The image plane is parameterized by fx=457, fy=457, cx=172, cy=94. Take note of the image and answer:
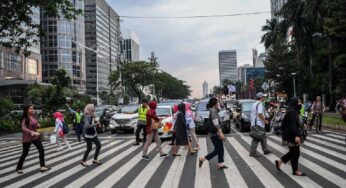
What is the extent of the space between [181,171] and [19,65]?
244 ft

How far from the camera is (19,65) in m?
79.4

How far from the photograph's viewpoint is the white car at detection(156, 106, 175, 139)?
1958 cm

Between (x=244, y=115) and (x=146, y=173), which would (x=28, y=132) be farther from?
(x=244, y=115)

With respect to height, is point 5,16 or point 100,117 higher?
point 5,16

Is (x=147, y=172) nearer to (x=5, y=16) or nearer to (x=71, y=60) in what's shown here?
(x=5, y=16)

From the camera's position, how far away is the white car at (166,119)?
19578 millimetres

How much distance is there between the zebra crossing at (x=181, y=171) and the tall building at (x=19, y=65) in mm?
58491

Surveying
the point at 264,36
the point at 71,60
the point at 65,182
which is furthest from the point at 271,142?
the point at 71,60

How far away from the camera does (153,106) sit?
13266 mm

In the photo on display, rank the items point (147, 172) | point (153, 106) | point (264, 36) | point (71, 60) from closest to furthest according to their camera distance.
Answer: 1. point (147, 172)
2. point (153, 106)
3. point (264, 36)
4. point (71, 60)

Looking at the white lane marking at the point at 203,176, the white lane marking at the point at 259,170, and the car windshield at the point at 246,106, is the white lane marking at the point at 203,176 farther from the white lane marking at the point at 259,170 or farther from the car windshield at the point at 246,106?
the car windshield at the point at 246,106

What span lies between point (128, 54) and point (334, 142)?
105 m

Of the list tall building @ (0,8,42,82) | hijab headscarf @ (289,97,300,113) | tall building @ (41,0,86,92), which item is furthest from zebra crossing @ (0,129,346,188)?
tall building @ (41,0,86,92)

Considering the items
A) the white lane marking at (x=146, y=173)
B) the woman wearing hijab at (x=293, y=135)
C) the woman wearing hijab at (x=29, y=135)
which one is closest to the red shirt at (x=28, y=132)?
the woman wearing hijab at (x=29, y=135)
